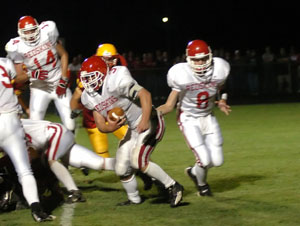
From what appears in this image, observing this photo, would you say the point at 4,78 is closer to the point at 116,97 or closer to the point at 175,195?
the point at 116,97

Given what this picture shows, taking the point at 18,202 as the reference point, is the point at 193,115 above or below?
above

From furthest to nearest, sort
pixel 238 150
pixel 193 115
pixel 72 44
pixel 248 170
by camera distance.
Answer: pixel 72 44, pixel 238 150, pixel 248 170, pixel 193 115

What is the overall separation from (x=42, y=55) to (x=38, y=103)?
2.02ft

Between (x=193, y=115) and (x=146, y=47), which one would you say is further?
(x=146, y=47)

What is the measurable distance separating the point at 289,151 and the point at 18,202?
432 cm

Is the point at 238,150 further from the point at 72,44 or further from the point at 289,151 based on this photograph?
the point at 72,44

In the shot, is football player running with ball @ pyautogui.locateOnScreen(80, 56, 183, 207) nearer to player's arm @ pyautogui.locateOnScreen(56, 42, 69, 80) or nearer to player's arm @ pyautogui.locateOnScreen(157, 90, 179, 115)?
player's arm @ pyautogui.locateOnScreen(157, 90, 179, 115)

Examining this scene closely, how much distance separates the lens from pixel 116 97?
20.1ft

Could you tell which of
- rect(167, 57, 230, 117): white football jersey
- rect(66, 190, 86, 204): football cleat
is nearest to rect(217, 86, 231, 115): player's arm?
rect(167, 57, 230, 117): white football jersey

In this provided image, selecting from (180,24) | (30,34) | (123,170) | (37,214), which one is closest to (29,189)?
(37,214)

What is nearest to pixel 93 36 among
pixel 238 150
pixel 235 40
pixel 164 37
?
pixel 164 37

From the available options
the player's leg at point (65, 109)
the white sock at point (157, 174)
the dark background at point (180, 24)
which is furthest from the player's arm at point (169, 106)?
the dark background at point (180, 24)

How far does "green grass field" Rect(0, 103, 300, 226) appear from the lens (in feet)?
18.8

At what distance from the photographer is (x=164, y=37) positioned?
3117 cm
